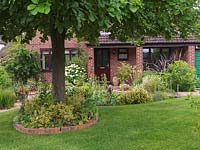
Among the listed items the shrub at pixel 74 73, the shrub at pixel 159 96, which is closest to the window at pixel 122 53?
the shrub at pixel 74 73

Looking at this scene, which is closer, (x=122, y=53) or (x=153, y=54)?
(x=122, y=53)

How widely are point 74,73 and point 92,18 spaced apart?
1478cm

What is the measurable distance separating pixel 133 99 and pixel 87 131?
5151 mm

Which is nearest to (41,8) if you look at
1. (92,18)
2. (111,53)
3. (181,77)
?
(92,18)

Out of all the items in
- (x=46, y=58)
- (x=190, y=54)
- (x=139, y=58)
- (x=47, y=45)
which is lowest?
(x=139, y=58)

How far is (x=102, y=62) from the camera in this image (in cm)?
2403

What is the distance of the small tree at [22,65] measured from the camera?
1959cm

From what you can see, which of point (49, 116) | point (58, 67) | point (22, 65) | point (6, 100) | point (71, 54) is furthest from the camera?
point (71, 54)

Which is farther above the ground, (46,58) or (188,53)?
(188,53)

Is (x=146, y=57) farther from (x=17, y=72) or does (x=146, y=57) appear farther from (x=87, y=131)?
(x=87, y=131)

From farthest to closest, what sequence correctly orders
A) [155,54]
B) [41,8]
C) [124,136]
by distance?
[155,54], [124,136], [41,8]

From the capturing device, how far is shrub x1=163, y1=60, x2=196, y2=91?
58.7 feet

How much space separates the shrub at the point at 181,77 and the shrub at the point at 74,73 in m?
5.04

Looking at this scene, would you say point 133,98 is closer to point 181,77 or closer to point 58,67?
point 58,67
